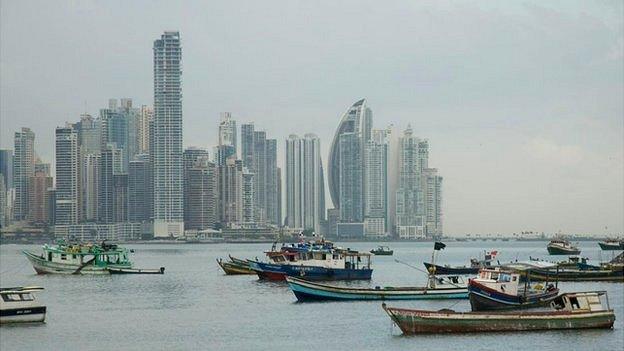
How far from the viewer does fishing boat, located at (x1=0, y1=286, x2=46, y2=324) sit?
6322 cm

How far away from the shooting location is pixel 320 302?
252ft

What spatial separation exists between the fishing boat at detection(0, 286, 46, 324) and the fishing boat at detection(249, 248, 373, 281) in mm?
33095

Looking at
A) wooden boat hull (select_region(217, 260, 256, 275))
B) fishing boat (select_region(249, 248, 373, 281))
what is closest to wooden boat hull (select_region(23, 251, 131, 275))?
wooden boat hull (select_region(217, 260, 256, 275))

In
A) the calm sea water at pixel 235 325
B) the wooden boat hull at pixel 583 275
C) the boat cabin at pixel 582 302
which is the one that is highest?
the boat cabin at pixel 582 302

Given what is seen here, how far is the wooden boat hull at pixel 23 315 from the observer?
6316 cm

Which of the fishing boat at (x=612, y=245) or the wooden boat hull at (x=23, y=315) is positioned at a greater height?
the fishing boat at (x=612, y=245)

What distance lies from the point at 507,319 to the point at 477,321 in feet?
5.20

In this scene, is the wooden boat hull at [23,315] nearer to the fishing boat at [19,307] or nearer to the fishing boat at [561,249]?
the fishing boat at [19,307]

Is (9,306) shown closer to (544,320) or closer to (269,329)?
(269,329)

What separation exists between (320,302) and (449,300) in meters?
8.11

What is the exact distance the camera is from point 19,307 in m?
63.9

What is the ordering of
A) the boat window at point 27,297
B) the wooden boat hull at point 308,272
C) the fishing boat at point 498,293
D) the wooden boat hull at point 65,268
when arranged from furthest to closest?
the wooden boat hull at point 65,268 → the wooden boat hull at point 308,272 → the fishing boat at point 498,293 → the boat window at point 27,297

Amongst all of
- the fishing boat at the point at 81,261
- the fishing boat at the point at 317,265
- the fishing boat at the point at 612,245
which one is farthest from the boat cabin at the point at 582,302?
the fishing boat at the point at 612,245

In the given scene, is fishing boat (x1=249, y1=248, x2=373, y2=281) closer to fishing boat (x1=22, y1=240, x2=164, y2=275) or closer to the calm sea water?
the calm sea water
